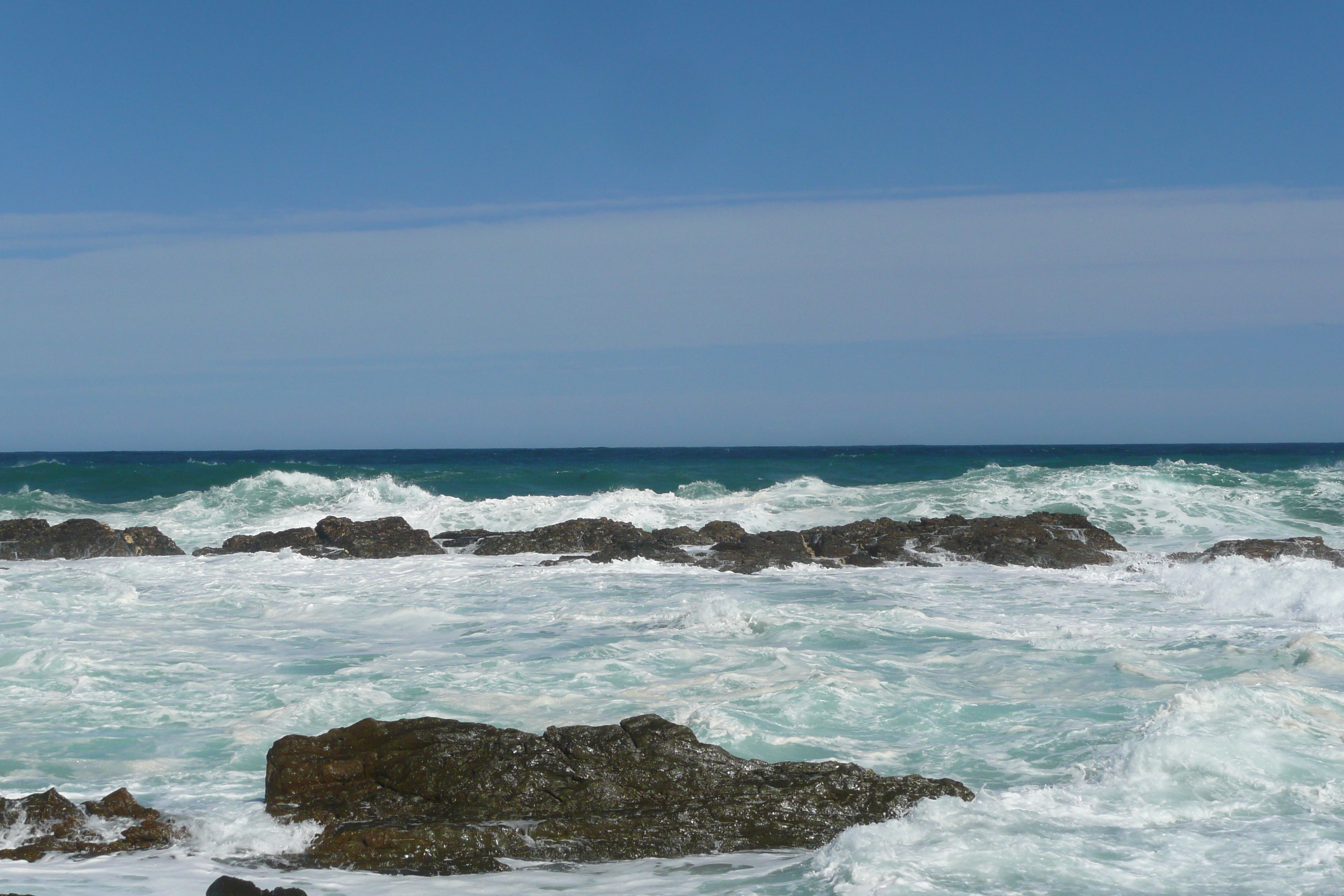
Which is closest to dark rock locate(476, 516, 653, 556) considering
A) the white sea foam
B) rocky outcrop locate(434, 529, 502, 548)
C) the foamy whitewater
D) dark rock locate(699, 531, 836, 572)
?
rocky outcrop locate(434, 529, 502, 548)

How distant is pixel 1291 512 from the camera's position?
25.0m

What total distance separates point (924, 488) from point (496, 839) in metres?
24.7

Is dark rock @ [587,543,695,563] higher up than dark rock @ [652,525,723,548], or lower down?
lower down

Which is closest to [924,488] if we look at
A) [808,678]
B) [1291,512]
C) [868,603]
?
[1291,512]

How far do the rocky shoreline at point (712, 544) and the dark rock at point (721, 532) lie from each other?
33 millimetres

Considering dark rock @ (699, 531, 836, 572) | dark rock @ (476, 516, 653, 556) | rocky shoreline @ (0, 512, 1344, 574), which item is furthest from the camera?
dark rock @ (476, 516, 653, 556)

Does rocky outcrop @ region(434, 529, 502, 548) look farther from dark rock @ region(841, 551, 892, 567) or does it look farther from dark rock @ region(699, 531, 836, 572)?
dark rock @ region(841, 551, 892, 567)

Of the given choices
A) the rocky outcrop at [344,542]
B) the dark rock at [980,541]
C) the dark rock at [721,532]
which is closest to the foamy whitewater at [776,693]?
the dark rock at [980,541]

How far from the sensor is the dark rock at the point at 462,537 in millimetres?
19609

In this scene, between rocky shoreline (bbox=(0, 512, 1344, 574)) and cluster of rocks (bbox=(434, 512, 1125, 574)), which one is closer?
rocky shoreline (bbox=(0, 512, 1344, 574))

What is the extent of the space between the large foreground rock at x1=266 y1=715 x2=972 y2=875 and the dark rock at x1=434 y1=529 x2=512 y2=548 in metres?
13.9

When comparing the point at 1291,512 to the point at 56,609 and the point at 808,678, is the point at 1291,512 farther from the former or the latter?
the point at 56,609

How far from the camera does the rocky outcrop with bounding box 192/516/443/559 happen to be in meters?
18.1

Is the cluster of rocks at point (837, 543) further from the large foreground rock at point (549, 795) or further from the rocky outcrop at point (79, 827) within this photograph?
the rocky outcrop at point (79, 827)
